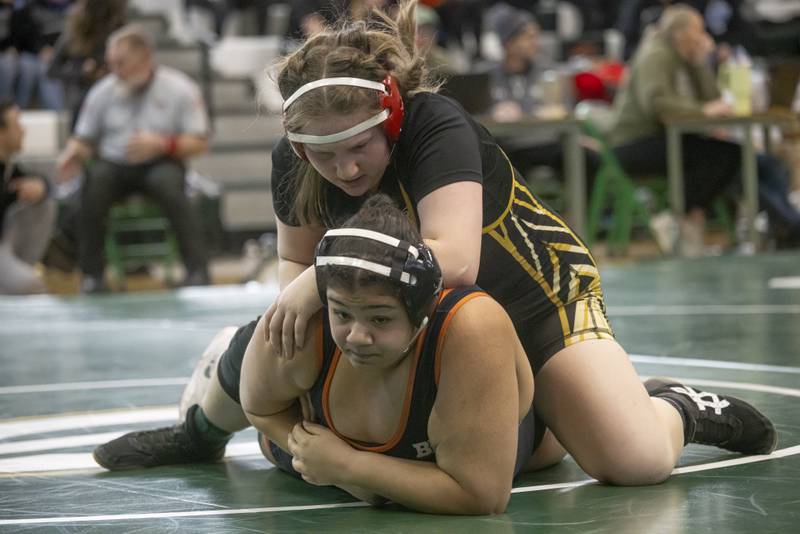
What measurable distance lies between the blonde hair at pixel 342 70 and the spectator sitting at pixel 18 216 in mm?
5642

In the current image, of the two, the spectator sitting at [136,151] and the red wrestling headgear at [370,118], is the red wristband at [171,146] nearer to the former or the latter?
the spectator sitting at [136,151]

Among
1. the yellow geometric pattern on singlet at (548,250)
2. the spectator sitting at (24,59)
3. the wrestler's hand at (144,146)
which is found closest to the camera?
the yellow geometric pattern on singlet at (548,250)

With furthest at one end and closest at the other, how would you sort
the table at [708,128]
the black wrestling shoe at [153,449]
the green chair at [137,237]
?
the green chair at [137,237], the table at [708,128], the black wrestling shoe at [153,449]

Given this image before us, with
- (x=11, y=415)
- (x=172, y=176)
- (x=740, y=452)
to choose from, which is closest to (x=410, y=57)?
(x=740, y=452)

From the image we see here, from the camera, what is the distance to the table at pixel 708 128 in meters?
8.38

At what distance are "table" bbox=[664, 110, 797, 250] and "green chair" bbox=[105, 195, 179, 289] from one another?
310 cm

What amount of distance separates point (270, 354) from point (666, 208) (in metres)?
7.06

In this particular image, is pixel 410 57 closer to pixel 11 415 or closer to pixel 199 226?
pixel 11 415

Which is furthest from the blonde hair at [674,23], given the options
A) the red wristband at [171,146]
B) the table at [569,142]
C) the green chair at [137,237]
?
the green chair at [137,237]

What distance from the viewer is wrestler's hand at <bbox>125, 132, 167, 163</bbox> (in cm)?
809

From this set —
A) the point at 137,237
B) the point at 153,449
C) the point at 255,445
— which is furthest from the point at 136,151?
the point at 153,449

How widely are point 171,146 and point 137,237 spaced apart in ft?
3.29

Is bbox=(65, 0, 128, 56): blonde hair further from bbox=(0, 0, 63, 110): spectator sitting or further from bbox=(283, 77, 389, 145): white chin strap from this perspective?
bbox=(283, 77, 389, 145): white chin strap

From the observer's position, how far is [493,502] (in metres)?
2.38
